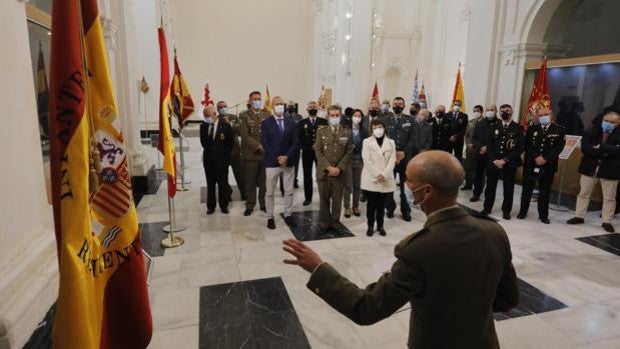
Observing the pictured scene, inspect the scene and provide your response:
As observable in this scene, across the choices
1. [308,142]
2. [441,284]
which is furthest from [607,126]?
[441,284]

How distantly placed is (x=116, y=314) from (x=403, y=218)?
4.44m

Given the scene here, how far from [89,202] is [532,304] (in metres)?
3.52

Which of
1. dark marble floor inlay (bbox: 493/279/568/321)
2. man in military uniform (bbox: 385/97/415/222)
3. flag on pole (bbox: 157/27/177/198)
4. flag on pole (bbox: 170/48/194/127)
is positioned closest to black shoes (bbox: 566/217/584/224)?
man in military uniform (bbox: 385/97/415/222)

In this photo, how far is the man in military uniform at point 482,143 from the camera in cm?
643

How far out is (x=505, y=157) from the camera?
5.81 m

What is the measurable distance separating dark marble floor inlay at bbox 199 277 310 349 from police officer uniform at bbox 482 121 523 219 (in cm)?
391

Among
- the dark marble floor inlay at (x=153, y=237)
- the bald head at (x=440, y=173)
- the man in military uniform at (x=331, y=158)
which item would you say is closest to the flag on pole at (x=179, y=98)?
the dark marble floor inlay at (x=153, y=237)

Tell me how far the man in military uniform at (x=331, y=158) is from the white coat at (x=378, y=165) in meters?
0.31

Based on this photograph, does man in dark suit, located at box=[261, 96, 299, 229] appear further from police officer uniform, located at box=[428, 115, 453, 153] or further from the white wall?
the white wall

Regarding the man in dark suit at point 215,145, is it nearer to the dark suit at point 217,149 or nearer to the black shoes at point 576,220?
the dark suit at point 217,149

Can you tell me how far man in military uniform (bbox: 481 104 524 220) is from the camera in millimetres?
5750

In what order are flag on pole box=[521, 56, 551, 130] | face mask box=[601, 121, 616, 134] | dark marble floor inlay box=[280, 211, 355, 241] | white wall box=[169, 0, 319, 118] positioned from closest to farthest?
dark marble floor inlay box=[280, 211, 355, 241], face mask box=[601, 121, 616, 134], flag on pole box=[521, 56, 551, 130], white wall box=[169, 0, 319, 118]

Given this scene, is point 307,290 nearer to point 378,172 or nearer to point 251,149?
point 378,172

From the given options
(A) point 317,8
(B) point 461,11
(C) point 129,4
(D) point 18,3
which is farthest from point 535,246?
(A) point 317,8
